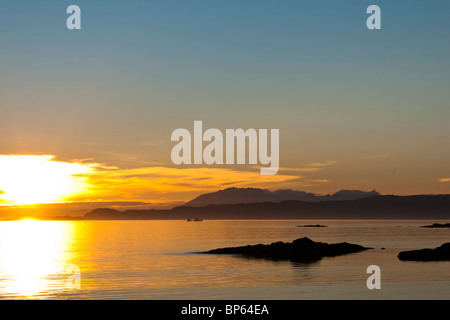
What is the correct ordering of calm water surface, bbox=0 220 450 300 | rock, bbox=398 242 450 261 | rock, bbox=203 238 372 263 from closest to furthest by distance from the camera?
1. calm water surface, bbox=0 220 450 300
2. rock, bbox=398 242 450 261
3. rock, bbox=203 238 372 263

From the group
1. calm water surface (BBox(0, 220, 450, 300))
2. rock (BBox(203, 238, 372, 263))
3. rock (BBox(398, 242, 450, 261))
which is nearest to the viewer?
calm water surface (BBox(0, 220, 450, 300))

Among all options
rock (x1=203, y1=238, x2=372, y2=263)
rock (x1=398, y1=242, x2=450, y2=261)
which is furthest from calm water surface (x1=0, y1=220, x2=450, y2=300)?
rock (x1=203, y1=238, x2=372, y2=263)

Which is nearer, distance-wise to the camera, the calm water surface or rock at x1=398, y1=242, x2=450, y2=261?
the calm water surface

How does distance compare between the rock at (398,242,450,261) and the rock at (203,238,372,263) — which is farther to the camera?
→ the rock at (203,238,372,263)

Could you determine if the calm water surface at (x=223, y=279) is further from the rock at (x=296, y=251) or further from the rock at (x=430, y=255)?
the rock at (x=296, y=251)

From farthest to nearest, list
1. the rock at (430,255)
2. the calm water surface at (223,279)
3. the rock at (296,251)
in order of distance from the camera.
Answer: the rock at (296,251), the rock at (430,255), the calm water surface at (223,279)

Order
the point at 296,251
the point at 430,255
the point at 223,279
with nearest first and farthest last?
the point at 223,279
the point at 430,255
the point at 296,251

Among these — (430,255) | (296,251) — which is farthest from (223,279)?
(430,255)

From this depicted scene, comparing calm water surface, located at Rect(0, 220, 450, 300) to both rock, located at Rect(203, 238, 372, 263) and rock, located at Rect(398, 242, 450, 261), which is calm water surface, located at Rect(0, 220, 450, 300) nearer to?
rock, located at Rect(398, 242, 450, 261)

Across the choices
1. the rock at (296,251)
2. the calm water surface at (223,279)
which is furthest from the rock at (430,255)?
the rock at (296,251)

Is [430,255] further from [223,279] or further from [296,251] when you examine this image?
[223,279]

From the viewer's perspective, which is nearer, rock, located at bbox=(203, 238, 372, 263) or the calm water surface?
the calm water surface

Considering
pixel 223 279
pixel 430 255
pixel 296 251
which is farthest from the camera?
pixel 296 251
